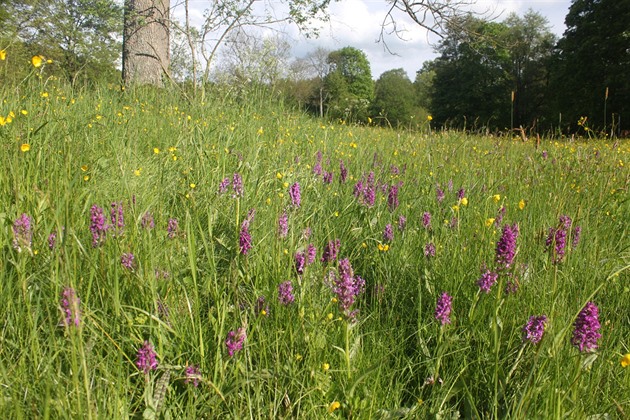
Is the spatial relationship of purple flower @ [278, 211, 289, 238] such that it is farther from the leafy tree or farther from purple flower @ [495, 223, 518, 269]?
the leafy tree

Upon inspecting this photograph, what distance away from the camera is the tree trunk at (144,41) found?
6.80 meters

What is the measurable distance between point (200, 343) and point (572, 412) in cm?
104

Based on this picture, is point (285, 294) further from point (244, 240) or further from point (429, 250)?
point (429, 250)

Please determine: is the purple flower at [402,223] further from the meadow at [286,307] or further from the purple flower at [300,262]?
the purple flower at [300,262]

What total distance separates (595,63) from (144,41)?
29720mm

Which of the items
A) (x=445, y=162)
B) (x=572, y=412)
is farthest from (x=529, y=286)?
(x=445, y=162)

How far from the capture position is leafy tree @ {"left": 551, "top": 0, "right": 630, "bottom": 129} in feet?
84.7

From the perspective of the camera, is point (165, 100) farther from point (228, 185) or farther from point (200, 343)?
point (200, 343)

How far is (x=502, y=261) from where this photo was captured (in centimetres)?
143

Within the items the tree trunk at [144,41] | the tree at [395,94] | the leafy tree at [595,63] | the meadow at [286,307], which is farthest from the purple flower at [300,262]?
the tree at [395,94]

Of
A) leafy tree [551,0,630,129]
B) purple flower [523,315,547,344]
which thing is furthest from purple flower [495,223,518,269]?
leafy tree [551,0,630,129]

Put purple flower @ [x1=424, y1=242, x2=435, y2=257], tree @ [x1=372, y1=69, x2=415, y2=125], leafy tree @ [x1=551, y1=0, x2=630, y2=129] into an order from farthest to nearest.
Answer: tree @ [x1=372, y1=69, x2=415, y2=125], leafy tree @ [x1=551, y1=0, x2=630, y2=129], purple flower @ [x1=424, y1=242, x2=435, y2=257]

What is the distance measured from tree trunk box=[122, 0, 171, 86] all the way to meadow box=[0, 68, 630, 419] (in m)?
4.55

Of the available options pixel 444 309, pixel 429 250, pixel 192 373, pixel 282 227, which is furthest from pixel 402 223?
pixel 192 373
